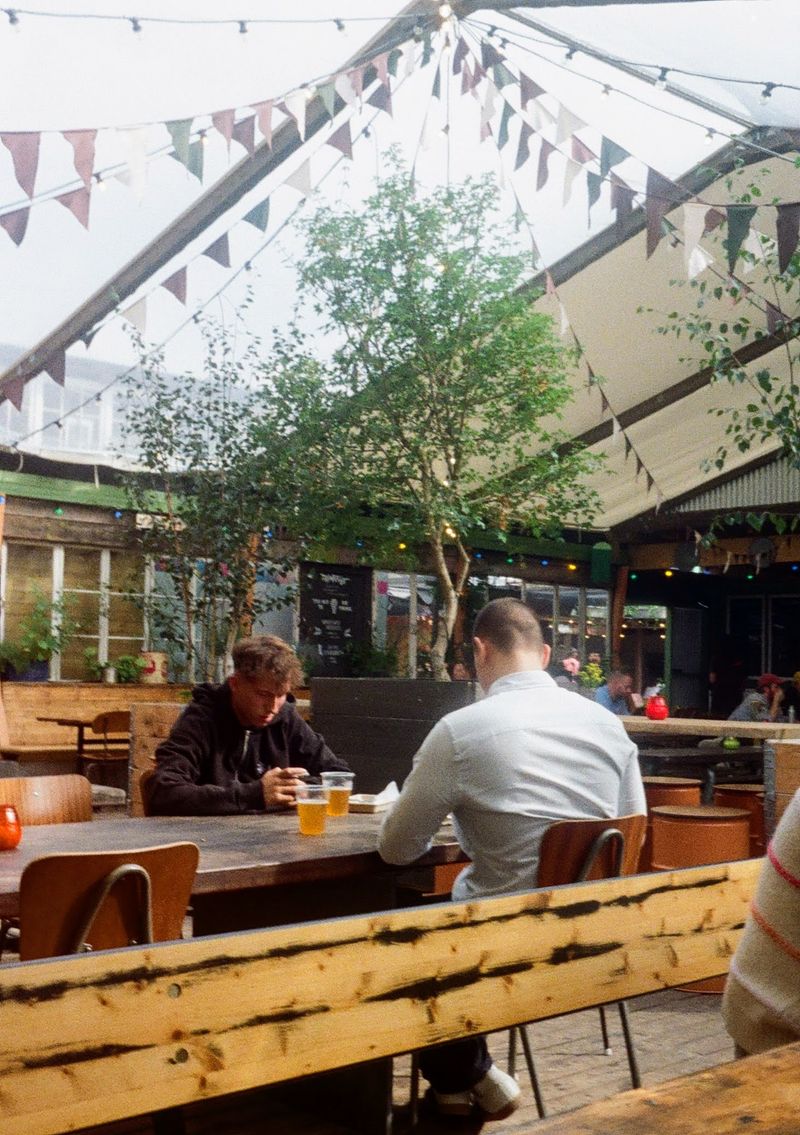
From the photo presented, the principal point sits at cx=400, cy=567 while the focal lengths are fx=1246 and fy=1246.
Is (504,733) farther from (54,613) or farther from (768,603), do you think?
(768,603)

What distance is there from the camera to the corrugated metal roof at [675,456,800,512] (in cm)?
1437

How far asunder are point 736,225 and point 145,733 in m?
3.76

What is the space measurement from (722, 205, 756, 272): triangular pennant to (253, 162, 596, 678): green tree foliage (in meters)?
4.32

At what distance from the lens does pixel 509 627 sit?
10.6ft

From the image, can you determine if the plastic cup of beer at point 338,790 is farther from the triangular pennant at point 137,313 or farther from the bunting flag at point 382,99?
the bunting flag at point 382,99

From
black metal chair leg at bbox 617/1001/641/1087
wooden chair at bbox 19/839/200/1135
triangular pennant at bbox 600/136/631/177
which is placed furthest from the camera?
triangular pennant at bbox 600/136/631/177

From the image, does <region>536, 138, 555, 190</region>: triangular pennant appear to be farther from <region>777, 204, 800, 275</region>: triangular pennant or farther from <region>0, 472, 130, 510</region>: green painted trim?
<region>0, 472, 130, 510</region>: green painted trim

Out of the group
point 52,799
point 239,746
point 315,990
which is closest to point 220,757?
point 239,746

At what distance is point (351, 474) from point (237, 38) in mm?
4236

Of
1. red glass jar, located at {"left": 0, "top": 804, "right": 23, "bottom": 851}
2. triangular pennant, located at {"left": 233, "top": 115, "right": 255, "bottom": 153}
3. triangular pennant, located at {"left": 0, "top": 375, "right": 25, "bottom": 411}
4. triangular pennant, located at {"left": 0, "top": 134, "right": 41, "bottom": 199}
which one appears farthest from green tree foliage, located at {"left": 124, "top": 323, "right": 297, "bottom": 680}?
red glass jar, located at {"left": 0, "top": 804, "right": 23, "bottom": 851}

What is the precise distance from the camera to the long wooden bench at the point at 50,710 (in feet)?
33.6

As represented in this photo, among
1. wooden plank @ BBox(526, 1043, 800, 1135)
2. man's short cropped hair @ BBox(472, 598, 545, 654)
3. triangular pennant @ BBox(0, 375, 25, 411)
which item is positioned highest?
triangular pennant @ BBox(0, 375, 25, 411)

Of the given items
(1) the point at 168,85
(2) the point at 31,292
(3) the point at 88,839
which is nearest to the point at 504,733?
(3) the point at 88,839

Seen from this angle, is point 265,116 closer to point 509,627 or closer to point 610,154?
point 610,154
